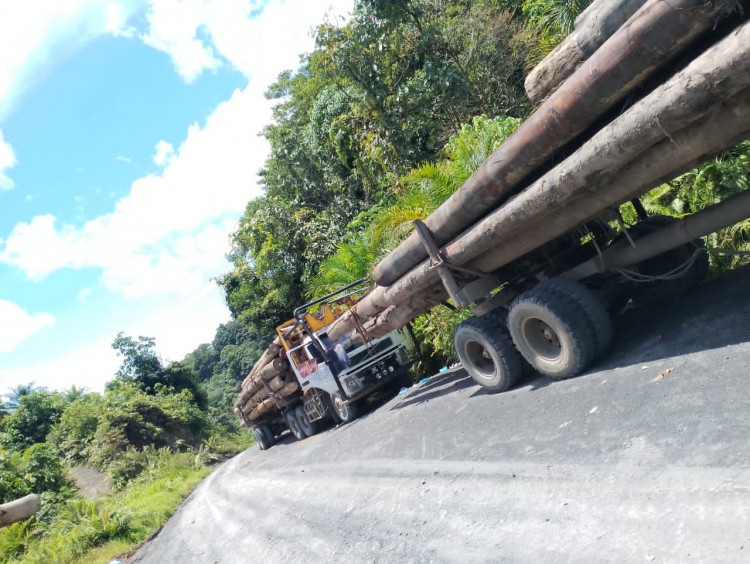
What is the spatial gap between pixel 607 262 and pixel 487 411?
2.21 meters

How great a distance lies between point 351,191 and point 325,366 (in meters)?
10.7

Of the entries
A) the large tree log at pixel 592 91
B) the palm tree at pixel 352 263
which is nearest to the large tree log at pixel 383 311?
the large tree log at pixel 592 91

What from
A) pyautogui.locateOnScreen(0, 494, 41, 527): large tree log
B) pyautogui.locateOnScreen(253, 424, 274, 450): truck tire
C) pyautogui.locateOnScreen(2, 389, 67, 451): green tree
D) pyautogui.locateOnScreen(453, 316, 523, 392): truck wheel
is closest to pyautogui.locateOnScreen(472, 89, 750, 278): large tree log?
pyautogui.locateOnScreen(453, 316, 523, 392): truck wheel

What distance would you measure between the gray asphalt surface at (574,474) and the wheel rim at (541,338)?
0.35m

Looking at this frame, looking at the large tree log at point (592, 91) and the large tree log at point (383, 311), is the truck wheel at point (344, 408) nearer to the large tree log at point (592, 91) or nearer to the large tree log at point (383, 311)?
the large tree log at point (383, 311)

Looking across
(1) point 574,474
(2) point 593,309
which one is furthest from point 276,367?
(1) point 574,474

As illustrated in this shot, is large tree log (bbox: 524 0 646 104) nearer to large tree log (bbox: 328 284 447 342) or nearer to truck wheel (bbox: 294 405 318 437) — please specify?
large tree log (bbox: 328 284 447 342)

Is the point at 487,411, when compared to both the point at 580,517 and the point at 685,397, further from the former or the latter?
the point at 580,517

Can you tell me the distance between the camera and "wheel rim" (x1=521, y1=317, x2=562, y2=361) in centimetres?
642

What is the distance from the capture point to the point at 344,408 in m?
13.4

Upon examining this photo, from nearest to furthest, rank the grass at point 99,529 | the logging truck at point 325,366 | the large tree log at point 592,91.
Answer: the large tree log at point 592,91 → the grass at point 99,529 → the logging truck at point 325,366

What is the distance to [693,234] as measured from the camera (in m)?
5.25

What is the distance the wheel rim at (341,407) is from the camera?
13.3 m

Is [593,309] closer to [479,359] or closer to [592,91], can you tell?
[479,359]
